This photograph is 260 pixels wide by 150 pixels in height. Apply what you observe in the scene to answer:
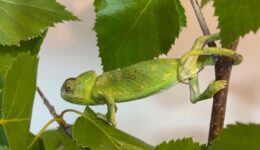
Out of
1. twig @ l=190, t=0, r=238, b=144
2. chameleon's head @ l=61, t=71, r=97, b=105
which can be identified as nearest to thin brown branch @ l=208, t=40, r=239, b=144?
twig @ l=190, t=0, r=238, b=144

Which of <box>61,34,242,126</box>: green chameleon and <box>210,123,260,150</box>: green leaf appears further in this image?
<box>61,34,242,126</box>: green chameleon

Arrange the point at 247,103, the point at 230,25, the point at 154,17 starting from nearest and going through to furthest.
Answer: the point at 230,25 → the point at 154,17 → the point at 247,103

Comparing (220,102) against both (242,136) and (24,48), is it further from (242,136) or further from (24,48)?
(24,48)

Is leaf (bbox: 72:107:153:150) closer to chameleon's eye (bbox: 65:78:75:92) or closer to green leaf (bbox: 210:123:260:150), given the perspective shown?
chameleon's eye (bbox: 65:78:75:92)

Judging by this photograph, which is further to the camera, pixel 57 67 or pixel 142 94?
pixel 57 67

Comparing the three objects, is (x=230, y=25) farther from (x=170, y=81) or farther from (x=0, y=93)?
(x=0, y=93)

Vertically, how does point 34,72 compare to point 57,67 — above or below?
below

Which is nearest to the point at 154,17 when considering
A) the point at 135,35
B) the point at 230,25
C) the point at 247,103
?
the point at 135,35

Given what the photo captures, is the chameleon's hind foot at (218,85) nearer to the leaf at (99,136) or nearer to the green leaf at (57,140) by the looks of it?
the leaf at (99,136)
